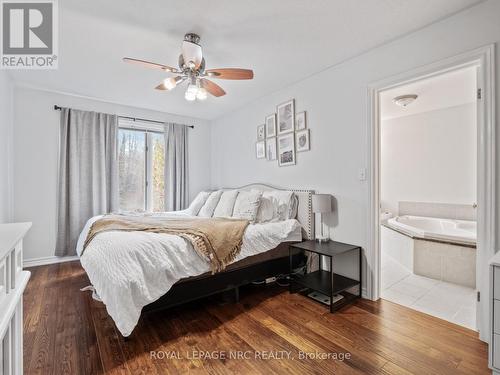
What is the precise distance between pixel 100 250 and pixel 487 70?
10.8 feet

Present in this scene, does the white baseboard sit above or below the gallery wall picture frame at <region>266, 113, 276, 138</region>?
below

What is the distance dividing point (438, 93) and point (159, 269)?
14.0ft

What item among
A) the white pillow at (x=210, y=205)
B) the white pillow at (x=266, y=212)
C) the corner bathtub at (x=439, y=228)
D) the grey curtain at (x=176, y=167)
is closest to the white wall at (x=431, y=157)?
the corner bathtub at (x=439, y=228)

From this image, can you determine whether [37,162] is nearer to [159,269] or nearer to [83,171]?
[83,171]

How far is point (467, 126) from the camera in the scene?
4078mm

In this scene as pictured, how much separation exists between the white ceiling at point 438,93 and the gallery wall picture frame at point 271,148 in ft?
4.95

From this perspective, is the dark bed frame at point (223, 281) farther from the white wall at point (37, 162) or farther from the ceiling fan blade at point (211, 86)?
the white wall at point (37, 162)

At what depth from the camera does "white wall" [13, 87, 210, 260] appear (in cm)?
351

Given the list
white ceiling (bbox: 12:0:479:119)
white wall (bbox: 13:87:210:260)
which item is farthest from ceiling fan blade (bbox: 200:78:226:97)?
white wall (bbox: 13:87:210:260)

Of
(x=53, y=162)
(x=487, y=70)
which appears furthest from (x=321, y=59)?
(x=53, y=162)

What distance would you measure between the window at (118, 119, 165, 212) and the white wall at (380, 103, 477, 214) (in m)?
4.05

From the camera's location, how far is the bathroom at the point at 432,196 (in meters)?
2.73

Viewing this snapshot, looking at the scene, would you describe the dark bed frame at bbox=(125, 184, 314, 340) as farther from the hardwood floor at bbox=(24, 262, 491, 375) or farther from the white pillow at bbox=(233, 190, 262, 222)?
the white pillow at bbox=(233, 190, 262, 222)

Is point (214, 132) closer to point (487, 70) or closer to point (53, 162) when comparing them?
point (53, 162)
